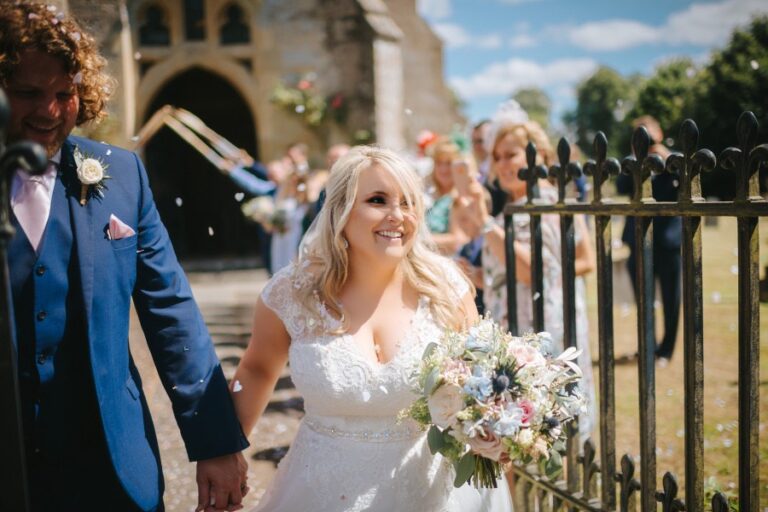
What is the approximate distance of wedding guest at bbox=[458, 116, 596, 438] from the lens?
11.8 ft

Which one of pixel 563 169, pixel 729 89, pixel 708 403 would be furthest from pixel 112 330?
pixel 729 89

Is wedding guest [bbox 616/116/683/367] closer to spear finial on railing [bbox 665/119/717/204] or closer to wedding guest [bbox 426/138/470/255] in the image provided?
wedding guest [bbox 426/138/470/255]

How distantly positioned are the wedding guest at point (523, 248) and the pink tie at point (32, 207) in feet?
7.39

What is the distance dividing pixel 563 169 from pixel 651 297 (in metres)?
0.62

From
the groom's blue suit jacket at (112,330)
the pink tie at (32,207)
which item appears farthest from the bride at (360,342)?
the pink tie at (32,207)

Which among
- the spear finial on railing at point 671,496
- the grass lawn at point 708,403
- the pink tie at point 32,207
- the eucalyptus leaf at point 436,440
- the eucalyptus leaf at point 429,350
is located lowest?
the grass lawn at point 708,403

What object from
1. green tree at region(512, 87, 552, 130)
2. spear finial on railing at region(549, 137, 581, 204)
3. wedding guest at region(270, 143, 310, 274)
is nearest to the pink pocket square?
spear finial on railing at region(549, 137, 581, 204)

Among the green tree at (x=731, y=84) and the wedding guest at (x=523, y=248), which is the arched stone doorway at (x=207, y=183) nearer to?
the wedding guest at (x=523, y=248)

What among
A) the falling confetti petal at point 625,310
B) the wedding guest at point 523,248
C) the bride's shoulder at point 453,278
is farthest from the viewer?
the falling confetti petal at point 625,310

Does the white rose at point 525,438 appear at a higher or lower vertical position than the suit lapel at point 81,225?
lower

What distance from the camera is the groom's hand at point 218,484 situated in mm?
2258

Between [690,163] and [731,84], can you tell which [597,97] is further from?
[690,163]

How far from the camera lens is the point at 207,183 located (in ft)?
57.0

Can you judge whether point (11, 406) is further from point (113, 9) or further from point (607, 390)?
point (113, 9)
